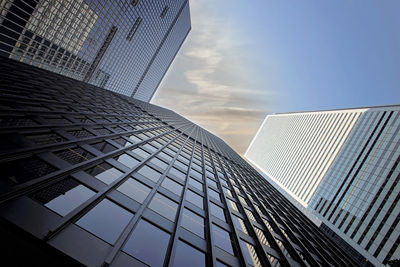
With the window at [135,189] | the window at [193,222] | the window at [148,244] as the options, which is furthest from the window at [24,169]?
the window at [193,222]

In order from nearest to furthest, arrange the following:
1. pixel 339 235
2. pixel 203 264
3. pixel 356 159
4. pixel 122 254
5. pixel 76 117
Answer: pixel 122 254 → pixel 203 264 → pixel 76 117 → pixel 339 235 → pixel 356 159

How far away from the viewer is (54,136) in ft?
40.1

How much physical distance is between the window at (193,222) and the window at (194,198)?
5.73ft

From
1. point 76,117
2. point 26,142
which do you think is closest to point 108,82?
point 76,117

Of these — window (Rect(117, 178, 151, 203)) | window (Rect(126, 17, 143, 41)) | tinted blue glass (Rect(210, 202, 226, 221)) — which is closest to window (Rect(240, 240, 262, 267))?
tinted blue glass (Rect(210, 202, 226, 221))

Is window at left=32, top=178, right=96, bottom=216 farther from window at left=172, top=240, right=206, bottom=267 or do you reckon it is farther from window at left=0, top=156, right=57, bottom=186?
window at left=172, top=240, right=206, bottom=267

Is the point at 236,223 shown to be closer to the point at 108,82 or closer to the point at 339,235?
the point at 339,235

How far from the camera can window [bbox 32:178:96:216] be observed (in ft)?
22.9

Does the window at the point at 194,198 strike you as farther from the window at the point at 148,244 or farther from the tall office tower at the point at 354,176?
the tall office tower at the point at 354,176

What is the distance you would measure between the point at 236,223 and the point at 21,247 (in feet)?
40.0

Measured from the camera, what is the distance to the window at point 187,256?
8.21m

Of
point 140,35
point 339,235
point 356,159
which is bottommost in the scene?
point 339,235

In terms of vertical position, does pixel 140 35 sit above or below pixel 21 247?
above

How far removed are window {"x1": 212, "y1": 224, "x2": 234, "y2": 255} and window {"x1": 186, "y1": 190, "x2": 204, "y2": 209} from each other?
87.8 inches
